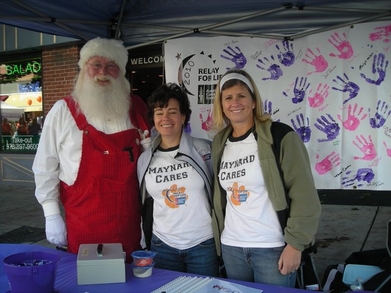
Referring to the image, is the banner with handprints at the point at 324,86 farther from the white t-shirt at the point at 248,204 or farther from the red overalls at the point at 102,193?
the white t-shirt at the point at 248,204

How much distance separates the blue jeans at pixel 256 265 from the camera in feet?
6.12

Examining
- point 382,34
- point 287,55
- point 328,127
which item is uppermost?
point 382,34

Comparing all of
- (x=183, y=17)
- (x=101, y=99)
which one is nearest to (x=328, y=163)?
(x=183, y=17)

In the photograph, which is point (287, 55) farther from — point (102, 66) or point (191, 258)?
point (191, 258)

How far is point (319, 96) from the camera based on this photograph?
11.8 ft

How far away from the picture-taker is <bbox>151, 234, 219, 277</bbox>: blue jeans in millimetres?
2150

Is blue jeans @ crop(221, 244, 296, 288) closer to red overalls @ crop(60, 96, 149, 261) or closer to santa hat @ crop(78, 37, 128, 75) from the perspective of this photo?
red overalls @ crop(60, 96, 149, 261)

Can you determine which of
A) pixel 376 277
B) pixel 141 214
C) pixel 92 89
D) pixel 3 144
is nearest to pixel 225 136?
pixel 141 214

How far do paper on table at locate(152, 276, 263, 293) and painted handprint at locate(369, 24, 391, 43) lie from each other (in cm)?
254

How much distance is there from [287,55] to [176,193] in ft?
6.46

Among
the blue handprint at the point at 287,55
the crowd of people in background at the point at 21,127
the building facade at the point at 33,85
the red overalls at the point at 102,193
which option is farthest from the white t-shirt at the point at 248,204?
the crowd of people in background at the point at 21,127

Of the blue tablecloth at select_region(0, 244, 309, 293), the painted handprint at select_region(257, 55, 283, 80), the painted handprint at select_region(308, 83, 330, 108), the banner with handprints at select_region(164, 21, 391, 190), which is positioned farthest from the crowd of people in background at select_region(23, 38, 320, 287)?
the painted handprint at select_region(308, 83, 330, 108)

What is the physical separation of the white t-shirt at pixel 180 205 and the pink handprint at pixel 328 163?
185 centimetres

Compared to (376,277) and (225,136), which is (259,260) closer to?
(225,136)
